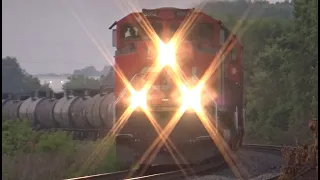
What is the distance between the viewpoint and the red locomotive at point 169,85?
11.7 m

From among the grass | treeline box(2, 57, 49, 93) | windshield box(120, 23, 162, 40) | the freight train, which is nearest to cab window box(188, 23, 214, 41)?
the freight train

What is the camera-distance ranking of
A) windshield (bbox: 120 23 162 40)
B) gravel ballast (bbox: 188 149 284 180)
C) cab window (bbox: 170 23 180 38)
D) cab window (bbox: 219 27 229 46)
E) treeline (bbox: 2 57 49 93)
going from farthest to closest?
treeline (bbox: 2 57 49 93) < cab window (bbox: 219 27 229 46) < windshield (bbox: 120 23 162 40) < cab window (bbox: 170 23 180 38) < gravel ballast (bbox: 188 149 284 180)

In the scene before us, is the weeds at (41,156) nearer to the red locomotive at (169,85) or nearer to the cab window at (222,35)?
the red locomotive at (169,85)

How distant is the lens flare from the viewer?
1232cm

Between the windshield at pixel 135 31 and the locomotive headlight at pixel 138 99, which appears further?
the windshield at pixel 135 31

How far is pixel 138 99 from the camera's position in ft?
38.9

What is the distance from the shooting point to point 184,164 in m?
12.7

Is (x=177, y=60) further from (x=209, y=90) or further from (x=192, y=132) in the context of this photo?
(x=192, y=132)

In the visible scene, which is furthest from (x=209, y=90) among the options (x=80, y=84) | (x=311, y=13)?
(x=80, y=84)

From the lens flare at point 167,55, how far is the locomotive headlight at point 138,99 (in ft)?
3.20

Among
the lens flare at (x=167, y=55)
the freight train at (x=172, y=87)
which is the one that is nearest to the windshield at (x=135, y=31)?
the freight train at (x=172, y=87)

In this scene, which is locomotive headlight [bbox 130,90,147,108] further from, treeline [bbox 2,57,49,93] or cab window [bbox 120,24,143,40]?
treeline [bbox 2,57,49,93]

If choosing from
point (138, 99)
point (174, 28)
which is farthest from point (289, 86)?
point (138, 99)

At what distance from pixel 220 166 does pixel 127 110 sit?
140 inches
